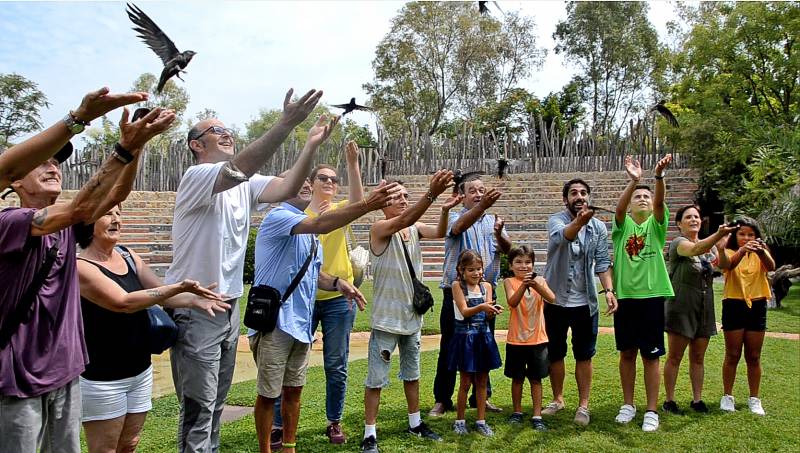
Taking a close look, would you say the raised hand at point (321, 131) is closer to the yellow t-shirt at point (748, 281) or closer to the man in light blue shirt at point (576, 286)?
the man in light blue shirt at point (576, 286)

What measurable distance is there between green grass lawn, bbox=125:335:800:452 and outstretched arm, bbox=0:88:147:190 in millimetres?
2912

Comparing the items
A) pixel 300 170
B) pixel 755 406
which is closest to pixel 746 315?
pixel 755 406

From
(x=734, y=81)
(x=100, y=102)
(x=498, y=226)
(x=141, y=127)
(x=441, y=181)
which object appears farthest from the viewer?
(x=734, y=81)

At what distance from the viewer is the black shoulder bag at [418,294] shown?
14.7ft

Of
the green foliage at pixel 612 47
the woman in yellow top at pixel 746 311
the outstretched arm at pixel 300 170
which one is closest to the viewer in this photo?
the outstretched arm at pixel 300 170

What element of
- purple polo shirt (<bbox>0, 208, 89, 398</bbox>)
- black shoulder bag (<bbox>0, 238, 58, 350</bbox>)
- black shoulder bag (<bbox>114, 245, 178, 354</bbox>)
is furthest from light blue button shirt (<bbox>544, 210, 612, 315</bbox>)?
black shoulder bag (<bbox>0, 238, 58, 350</bbox>)

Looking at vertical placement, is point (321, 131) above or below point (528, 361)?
above

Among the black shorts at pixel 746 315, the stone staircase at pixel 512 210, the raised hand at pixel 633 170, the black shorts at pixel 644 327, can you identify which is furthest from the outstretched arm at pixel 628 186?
the stone staircase at pixel 512 210

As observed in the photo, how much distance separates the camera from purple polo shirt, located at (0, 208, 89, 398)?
2168 millimetres

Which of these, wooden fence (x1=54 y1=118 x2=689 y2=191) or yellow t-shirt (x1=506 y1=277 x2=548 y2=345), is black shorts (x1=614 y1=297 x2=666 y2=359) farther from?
wooden fence (x1=54 y1=118 x2=689 y2=191)

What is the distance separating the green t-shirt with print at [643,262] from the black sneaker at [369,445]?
2.19 meters

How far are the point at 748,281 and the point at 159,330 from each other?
4.62 m

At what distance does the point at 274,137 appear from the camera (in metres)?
2.89

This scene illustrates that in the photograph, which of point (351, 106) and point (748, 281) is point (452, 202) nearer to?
point (351, 106)
